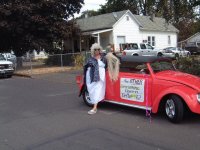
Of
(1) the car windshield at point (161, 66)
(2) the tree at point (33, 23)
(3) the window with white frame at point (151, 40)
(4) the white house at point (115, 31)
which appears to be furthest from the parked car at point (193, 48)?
(1) the car windshield at point (161, 66)

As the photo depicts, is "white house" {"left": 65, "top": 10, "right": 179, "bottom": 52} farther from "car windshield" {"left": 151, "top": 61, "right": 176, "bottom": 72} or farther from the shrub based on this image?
"car windshield" {"left": 151, "top": 61, "right": 176, "bottom": 72}

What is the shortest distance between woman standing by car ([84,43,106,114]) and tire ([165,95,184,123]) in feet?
6.53

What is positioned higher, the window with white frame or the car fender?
the window with white frame

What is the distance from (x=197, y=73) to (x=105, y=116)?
21.2 ft

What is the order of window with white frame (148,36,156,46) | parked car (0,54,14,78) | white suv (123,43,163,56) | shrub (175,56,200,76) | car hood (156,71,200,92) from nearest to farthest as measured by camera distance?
car hood (156,71,200,92)
shrub (175,56,200,76)
parked car (0,54,14,78)
white suv (123,43,163,56)
window with white frame (148,36,156,46)

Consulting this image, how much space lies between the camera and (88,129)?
25.7 ft

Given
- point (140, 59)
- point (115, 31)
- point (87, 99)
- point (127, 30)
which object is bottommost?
point (87, 99)

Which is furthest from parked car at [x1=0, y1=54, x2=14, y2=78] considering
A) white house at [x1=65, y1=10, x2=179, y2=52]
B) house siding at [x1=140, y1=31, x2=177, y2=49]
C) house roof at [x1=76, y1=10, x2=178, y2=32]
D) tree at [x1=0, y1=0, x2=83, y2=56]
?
house siding at [x1=140, y1=31, x2=177, y2=49]

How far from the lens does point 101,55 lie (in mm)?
9789

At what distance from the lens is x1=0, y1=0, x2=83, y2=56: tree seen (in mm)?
25684

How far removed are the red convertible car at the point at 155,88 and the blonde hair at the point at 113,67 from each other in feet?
0.36

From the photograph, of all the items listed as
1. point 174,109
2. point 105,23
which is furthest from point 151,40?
point 174,109

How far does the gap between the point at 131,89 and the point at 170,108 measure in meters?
1.26

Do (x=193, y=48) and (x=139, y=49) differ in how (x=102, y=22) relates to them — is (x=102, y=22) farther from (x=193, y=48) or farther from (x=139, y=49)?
(x=193, y=48)
